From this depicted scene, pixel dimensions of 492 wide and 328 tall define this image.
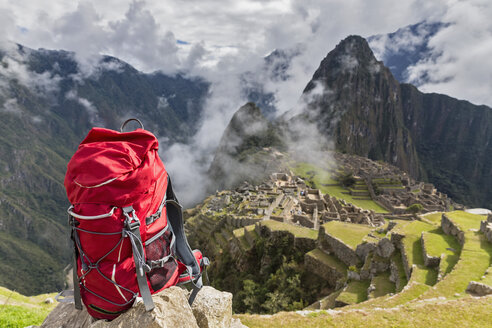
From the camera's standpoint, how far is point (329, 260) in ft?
54.6

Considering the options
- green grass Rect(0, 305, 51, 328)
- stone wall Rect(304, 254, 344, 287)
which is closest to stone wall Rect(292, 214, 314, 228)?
stone wall Rect(304, 254, 344, 287)

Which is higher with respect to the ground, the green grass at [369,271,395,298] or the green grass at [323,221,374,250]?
the green grass at [323,221,374,250]

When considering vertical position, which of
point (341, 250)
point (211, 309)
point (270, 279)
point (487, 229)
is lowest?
point (270, 279)

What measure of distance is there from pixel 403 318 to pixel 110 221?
7.55m

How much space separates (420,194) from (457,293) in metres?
64.5

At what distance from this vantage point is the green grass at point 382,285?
11697mm

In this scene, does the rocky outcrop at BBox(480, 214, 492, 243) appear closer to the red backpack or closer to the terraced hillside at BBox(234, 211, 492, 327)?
the terraced hillside at BBox(234, 211, 492, 327)

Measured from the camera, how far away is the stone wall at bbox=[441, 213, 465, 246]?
13.7 metres

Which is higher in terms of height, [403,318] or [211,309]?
[211,309]

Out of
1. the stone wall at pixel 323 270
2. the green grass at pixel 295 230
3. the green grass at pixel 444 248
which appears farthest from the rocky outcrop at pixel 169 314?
the green grass at pixel 295 230

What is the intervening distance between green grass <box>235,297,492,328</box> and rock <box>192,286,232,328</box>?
103 inches

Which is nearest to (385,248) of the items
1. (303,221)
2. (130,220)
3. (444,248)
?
(444,248)

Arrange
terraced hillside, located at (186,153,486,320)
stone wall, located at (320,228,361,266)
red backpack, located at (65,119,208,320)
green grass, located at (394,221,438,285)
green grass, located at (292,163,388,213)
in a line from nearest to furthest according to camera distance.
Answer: red backpack, located at (65,119,208,320)
green grass, located at (394,221,438,285)
terraced hillside, located at (186,153,486,320)
stone wall, located at (320,228,361,266)
green grass, located at (292,163,388,213)

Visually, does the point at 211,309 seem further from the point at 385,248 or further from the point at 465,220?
the point at 465,220
